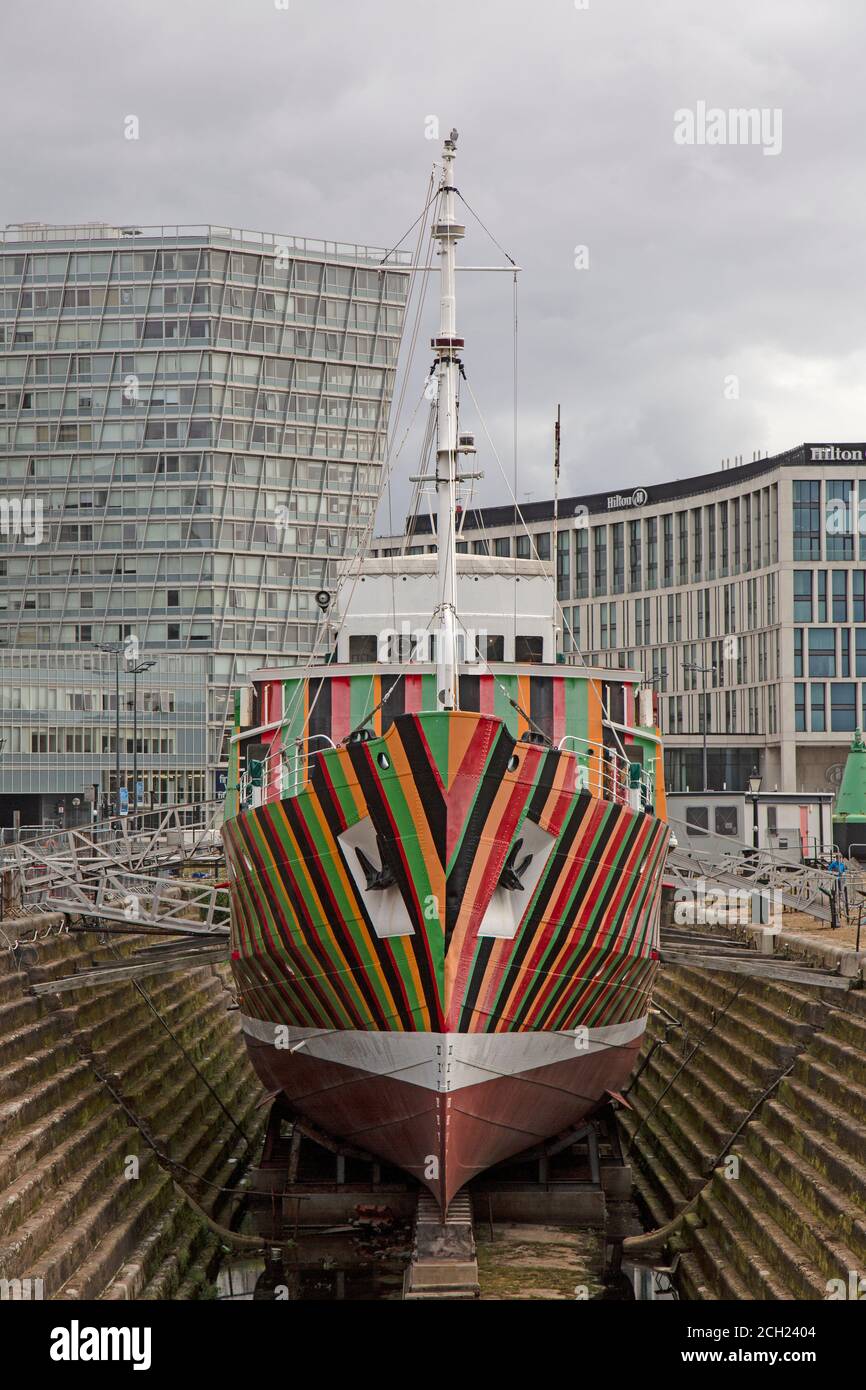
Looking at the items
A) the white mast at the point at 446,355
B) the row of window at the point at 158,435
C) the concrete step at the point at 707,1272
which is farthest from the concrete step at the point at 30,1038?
the row of window at the point at 158,435

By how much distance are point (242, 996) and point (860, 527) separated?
72.7 meters

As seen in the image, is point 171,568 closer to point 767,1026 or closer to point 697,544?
point 697,544

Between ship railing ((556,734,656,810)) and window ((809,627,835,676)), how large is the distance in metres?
69.7

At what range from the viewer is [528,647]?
25719 millimetres

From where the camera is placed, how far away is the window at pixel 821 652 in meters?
90.9

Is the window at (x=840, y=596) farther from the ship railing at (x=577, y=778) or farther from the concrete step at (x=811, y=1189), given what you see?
the concrete step at (x=811, y=1189)

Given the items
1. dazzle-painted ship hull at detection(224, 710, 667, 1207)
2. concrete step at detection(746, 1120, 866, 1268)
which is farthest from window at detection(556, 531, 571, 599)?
concrete step at detection(746, 1120, 866, 1268)

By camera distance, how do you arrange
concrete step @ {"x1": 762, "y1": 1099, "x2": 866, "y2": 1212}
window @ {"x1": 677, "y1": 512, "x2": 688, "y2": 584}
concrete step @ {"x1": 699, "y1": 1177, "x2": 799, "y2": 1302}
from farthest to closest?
1. window @ {"x1": 677, "y1": 512, "x2": 688, "y2": 584}
2. concrete step @ {"x1": 762, "y1": 1099, "x2": 866, "y2": 1212}
3. concrete step @ {"x1": 699, "y1": 1177, "x2": 799, "y2": 1302}

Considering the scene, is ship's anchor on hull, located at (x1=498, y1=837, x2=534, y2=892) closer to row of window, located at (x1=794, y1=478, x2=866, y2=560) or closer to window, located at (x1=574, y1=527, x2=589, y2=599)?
row of window, located at (x1=794, y1=478, x2=866, y2=560)

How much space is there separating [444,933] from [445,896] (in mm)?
417

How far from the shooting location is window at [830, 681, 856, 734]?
90.4 metres

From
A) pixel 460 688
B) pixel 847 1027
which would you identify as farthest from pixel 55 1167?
pixel 847 1027

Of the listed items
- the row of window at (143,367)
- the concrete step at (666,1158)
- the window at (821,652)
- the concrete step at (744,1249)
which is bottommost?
the concrete step at (744,1249)

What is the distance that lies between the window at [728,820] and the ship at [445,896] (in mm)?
30327
